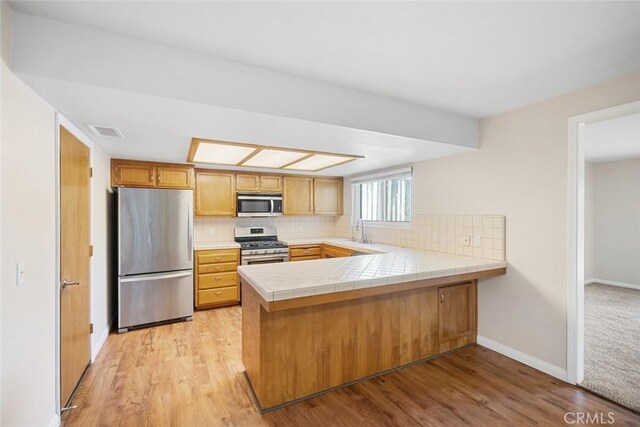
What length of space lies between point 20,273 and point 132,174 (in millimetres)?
2415

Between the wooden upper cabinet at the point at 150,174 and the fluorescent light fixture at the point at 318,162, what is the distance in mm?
1378

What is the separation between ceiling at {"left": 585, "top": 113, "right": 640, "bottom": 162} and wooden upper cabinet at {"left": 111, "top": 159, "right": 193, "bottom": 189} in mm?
4378

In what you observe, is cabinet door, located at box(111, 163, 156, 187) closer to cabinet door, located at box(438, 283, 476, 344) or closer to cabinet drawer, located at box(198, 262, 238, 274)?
cabinet drawer, located at box(198, 262, 238, 274)

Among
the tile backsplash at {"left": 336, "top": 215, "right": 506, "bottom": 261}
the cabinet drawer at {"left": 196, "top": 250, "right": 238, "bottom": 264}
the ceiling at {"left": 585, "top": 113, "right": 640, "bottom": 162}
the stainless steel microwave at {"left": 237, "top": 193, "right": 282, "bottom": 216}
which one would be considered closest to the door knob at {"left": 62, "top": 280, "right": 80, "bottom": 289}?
the cabinet drawer at {"left": 196, "top": 250, "right": 238, "bottom": 264}

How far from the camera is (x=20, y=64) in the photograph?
140 centimetres

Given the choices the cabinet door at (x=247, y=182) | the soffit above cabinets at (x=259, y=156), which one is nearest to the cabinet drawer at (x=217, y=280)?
the cabinet door at (x=247, y=182)

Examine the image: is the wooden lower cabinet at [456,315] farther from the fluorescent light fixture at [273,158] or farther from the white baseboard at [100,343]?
the white baseboard at [100,343]

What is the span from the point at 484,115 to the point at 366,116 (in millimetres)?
1375

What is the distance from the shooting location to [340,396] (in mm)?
2164

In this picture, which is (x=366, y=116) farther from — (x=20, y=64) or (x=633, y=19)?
(x=20, y=64)

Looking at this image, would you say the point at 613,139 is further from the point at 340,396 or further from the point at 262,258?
the point at 262,258

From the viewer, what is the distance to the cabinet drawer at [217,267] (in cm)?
397

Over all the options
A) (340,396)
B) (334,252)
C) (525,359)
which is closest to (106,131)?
(340,396)

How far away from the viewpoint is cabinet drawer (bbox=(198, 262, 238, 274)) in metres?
3.97
